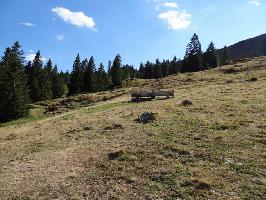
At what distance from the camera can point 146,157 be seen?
75.4ft

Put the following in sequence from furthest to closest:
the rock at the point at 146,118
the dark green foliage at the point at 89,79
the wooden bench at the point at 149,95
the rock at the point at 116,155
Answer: the dark green foliage at the point at 89,79
the wooden bench at the point at 149,95
the rock at the point at 146,118
the rock at the point at 116,155

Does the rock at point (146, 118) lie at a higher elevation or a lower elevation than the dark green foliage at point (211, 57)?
lower

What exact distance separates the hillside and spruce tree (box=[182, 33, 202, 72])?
7791 cm

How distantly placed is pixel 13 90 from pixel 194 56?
214 feet

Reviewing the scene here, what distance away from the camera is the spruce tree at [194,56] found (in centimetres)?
11306

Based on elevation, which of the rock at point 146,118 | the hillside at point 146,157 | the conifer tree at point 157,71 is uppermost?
the conifer tree at point 157,71

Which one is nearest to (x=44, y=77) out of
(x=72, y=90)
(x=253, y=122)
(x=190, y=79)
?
(x=72, y=90)

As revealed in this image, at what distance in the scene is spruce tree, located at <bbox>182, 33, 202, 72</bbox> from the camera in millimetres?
113062

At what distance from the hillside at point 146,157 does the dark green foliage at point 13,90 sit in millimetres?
28063

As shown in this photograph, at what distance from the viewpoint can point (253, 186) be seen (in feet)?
58.0

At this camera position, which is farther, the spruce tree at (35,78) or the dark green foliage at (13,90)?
the spruce tree at (35,78)

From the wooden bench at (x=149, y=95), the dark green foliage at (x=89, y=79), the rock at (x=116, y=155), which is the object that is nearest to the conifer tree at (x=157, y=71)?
the dark green foliage at (x=89, y=79)

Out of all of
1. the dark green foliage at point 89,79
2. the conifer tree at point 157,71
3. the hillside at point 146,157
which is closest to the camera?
the hillside at point 146,157

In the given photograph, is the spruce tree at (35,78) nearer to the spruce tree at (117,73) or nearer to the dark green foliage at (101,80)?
the dark green foliage at (101,80)
